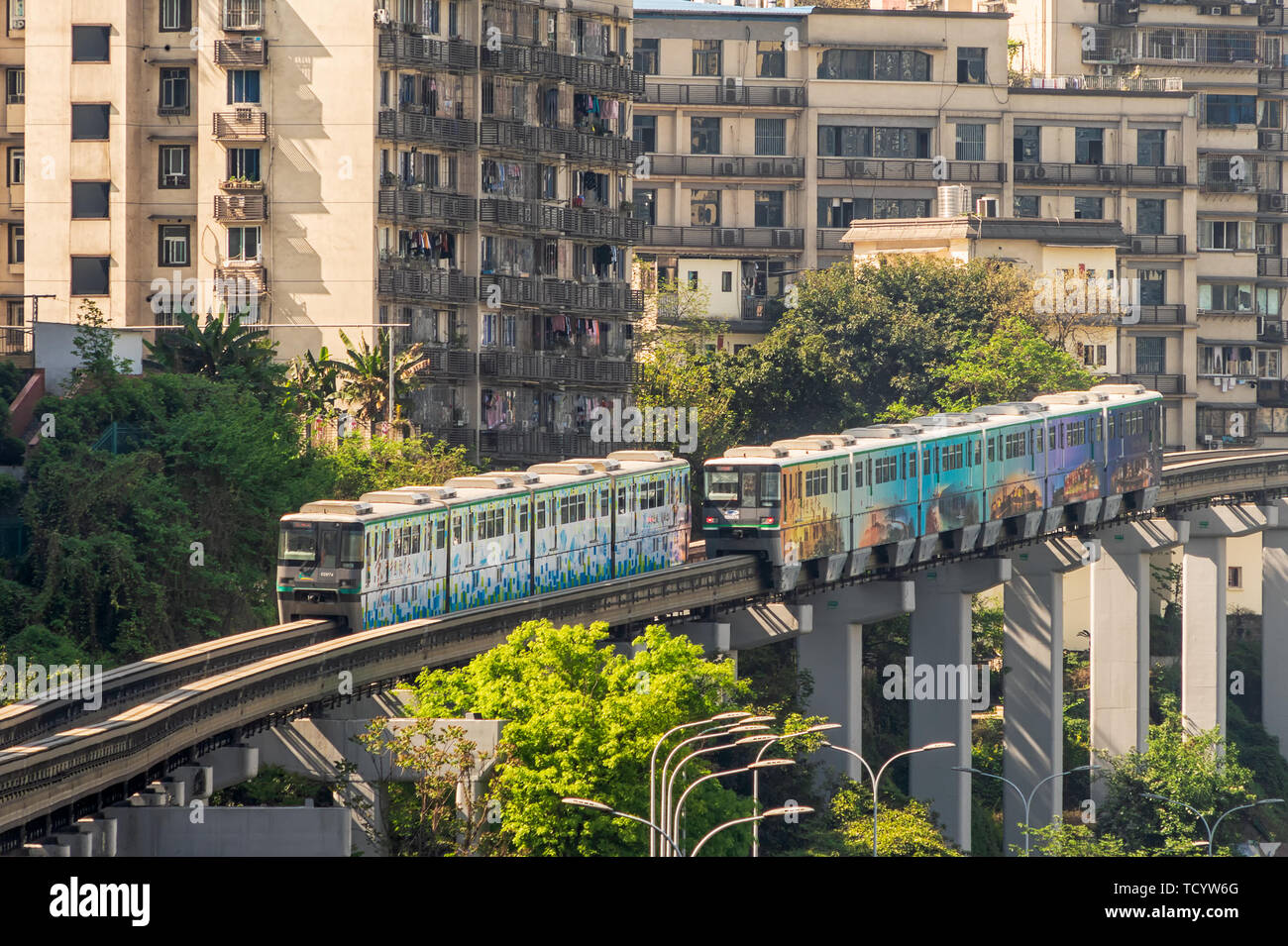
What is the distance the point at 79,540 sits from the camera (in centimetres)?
5566

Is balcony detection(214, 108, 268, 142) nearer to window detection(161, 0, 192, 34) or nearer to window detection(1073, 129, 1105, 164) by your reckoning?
window detection(161, 0, 192, 34)

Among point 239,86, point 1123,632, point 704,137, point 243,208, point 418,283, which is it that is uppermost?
point 704,137

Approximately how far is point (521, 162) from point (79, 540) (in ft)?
124

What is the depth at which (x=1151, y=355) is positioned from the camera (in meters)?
123

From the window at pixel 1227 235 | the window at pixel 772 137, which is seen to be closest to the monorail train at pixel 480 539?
the window at pixel 772 137

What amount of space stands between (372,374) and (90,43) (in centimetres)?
1642

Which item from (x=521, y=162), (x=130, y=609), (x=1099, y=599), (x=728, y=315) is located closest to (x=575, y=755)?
(x=130, y=609)

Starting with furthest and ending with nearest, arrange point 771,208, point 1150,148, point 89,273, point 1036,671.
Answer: point 1150,148 < point 771,208 < point 1036,671 < point 89,273

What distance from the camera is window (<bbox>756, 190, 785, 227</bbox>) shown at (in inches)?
4638

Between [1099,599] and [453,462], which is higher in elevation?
[453,462]

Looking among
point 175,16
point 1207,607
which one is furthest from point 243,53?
point 1207,607

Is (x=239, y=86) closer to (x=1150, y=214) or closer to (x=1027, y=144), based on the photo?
(x=1027, y=144)

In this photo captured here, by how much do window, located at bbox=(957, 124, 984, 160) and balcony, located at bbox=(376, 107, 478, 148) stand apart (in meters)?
39.3
